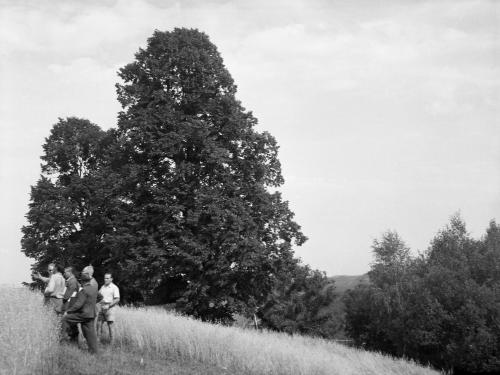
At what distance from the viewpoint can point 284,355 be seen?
16.3 metres

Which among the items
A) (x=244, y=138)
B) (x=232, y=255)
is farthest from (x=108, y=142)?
(x=232, y=255)

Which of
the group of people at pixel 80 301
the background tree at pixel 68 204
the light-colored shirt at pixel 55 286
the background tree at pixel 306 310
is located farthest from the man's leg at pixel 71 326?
the background tree at pixel 306 310

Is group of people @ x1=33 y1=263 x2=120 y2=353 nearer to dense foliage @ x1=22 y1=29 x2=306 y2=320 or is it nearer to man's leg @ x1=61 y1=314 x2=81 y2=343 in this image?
man's leg @ x1=61 y1=314 x2=81 y2=343

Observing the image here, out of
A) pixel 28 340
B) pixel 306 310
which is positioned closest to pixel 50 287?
pixel 28 340

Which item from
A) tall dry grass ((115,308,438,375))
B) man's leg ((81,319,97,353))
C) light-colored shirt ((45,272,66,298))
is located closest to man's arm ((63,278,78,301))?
light-colored shirt ((45,272,66,298))

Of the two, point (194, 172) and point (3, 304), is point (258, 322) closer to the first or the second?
point (194, 172)

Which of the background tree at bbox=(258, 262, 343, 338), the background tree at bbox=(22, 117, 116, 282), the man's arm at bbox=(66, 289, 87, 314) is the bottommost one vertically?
the background tree at bbox=(258, 262, 343, 338)

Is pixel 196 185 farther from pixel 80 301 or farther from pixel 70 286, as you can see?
pixel 80 301

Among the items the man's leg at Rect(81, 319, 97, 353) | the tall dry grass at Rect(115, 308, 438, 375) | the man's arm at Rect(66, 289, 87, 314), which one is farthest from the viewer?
the tall dry grass at Rect(115, 308, 438, 375)

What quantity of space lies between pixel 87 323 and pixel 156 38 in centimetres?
2051

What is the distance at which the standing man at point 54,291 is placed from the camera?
15.4 metres

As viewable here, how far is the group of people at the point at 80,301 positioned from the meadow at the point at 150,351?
1.41 feet

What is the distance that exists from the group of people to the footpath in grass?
459 millimetres

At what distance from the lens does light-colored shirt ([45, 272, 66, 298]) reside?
15.4 m
